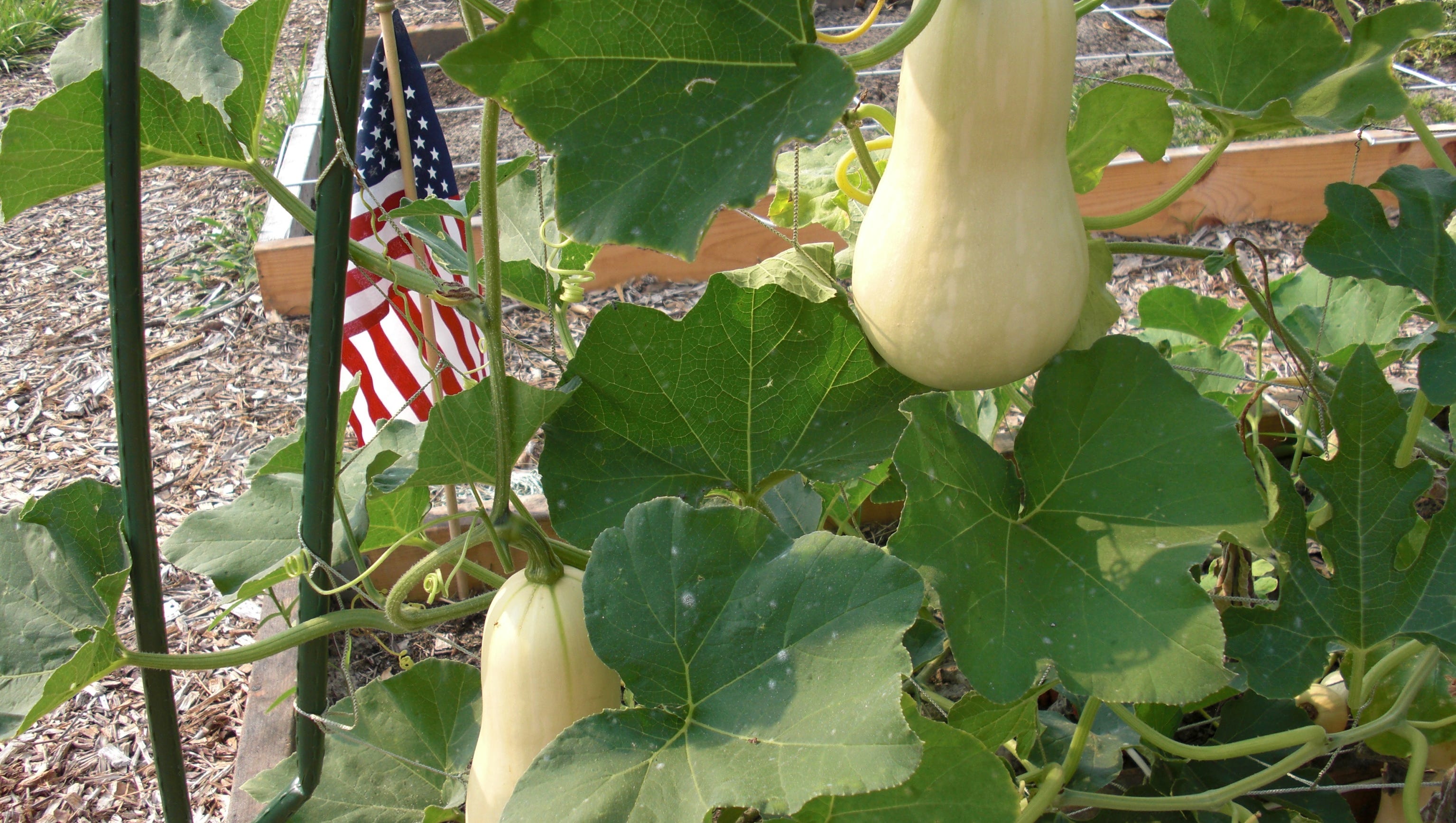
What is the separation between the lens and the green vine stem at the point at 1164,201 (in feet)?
2.48

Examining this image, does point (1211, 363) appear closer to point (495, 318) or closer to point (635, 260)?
point (495, 318)

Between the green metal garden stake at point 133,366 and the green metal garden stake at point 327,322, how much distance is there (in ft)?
0.26

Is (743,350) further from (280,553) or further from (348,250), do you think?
(280,553)

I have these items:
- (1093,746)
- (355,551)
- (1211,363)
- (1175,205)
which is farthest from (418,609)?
(1175,205)

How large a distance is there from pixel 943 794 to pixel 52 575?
1.93 ft

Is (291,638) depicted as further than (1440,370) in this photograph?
No

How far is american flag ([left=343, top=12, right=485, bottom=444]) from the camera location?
1473 millimetres

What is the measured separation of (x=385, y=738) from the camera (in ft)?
2.97

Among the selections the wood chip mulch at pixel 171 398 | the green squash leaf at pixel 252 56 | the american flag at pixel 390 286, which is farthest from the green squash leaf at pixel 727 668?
the american flag at pixel 390 286

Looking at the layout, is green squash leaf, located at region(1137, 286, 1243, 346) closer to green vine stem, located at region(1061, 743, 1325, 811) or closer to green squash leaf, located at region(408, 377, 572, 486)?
green vine stem, located at region(1061, 743, 1325, 811)

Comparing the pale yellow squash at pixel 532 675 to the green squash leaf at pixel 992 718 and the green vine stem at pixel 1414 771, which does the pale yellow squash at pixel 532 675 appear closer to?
the green squash leaf at pixel 992 718

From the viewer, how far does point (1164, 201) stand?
786 millimetres

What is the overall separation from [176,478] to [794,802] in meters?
1.74

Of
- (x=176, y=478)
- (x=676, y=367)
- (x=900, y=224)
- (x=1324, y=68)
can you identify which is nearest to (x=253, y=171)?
(x=676, y=367)
